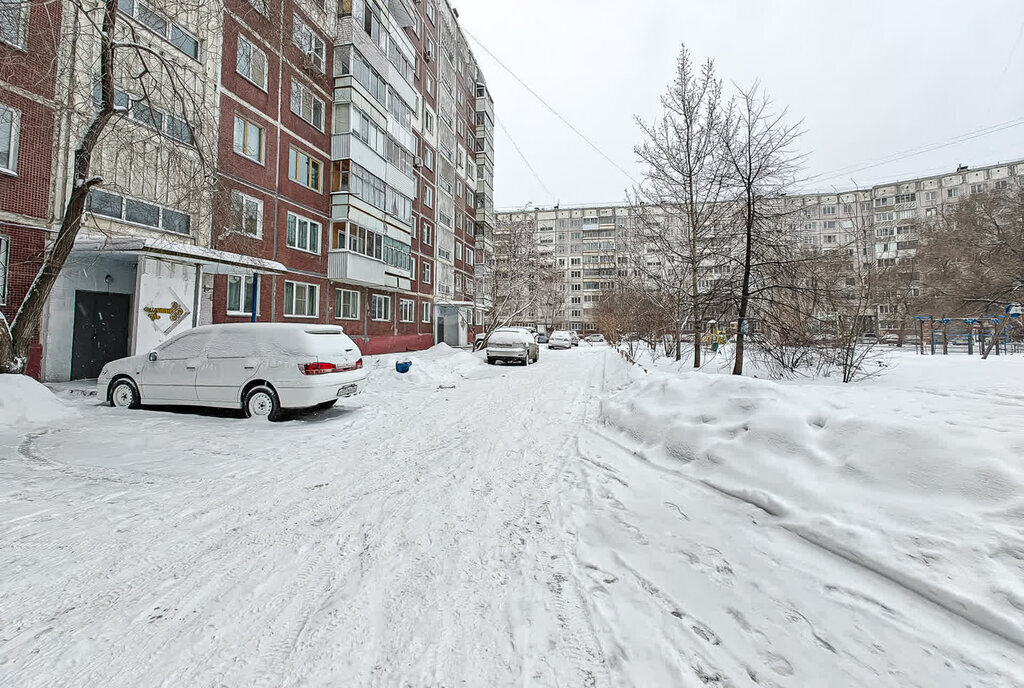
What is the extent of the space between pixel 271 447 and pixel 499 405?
15.1 ft

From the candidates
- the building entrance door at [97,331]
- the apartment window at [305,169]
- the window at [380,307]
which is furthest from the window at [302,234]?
the building entrance door at [97,331]

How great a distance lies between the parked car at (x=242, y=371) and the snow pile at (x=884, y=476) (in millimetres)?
5409

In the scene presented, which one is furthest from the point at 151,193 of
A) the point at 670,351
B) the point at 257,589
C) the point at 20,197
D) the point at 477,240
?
the point at 477,240

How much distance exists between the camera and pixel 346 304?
23250mm

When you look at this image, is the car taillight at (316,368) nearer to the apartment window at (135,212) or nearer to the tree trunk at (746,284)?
the apartment window at (135,212)

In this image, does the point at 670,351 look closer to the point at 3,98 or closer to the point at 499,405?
the point at 499,405

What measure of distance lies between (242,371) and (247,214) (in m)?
12.6

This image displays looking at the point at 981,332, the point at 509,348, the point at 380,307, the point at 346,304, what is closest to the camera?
the point at 981,332

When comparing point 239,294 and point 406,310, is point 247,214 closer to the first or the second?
point 239,294

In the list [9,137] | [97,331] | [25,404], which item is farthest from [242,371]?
[9,137]

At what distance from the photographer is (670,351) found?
1969cm

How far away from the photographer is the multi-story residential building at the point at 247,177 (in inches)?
388

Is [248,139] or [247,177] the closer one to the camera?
[247,177]

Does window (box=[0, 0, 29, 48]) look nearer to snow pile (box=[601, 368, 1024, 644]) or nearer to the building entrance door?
the building entrance door
